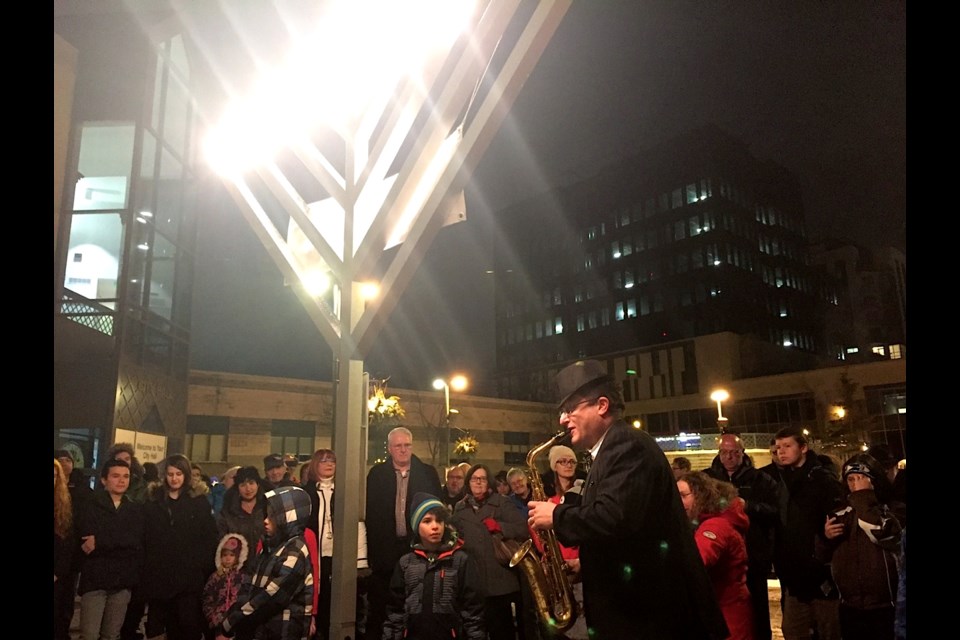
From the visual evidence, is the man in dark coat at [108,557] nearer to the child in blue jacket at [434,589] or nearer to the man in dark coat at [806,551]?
the child in blue jacket at [434,589]

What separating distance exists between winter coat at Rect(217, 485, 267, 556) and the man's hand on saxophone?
402cm

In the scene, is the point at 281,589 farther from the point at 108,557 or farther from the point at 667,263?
the point at 667,263

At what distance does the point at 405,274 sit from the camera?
3502 millimetres

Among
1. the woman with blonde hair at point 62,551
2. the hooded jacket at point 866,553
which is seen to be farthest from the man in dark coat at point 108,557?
the hooded jacket at point 866,553

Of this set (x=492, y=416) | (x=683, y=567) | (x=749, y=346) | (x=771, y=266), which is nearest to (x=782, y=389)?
(x=749, y=346)

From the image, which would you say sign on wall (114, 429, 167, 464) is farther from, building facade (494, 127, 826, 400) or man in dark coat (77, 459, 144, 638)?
building facade (494, 127, 826, 400)

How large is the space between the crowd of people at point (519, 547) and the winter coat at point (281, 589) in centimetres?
1

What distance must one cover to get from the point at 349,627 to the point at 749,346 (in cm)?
5483

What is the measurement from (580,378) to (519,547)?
2771 mm

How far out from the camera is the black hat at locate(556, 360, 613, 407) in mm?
2723

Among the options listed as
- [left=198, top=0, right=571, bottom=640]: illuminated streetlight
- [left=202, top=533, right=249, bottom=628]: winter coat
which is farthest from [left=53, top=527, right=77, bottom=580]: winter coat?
[left=198, top=0, right=571, bottom=640]: illuminated streetlight

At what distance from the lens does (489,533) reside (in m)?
5.54
